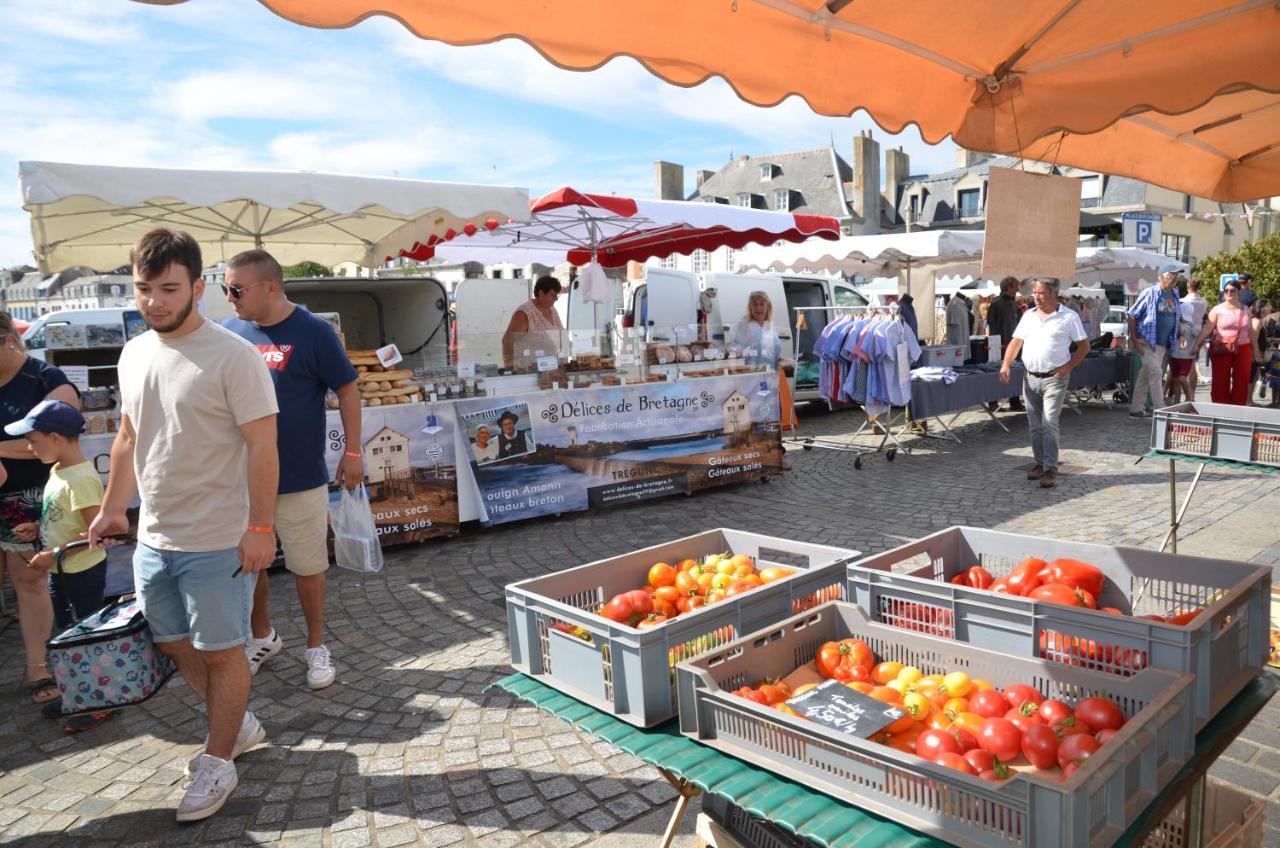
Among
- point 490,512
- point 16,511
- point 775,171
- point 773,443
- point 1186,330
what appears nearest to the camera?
point 16,511

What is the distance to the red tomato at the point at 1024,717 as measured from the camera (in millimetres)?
1732

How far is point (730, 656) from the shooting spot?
6.50ft

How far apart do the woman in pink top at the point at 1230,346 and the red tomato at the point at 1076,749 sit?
10572 millimetres

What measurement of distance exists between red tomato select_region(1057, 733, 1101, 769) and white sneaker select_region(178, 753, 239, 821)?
2.76 m

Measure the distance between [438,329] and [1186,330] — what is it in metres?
9.77

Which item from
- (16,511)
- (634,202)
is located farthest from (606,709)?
(634,202)

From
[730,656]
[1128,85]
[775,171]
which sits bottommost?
[730,656]

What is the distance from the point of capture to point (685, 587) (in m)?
2.57

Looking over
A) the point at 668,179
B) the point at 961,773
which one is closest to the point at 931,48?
the point at 961,773

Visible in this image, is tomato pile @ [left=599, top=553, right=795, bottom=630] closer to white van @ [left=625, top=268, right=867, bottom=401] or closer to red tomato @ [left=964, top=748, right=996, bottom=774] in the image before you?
red tomato @ [left=964, top=748, right=996, bottom=774]

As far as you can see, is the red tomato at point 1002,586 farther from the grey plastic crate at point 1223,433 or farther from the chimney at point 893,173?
the chimney at point 893,173

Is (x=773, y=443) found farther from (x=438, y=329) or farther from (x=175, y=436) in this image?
(x=175, y=436)

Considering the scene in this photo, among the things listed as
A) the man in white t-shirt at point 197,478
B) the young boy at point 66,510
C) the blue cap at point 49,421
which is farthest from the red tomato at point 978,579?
the blue cap at point 49,421

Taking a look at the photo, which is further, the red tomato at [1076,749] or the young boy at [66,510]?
the young boy at [66,510]
